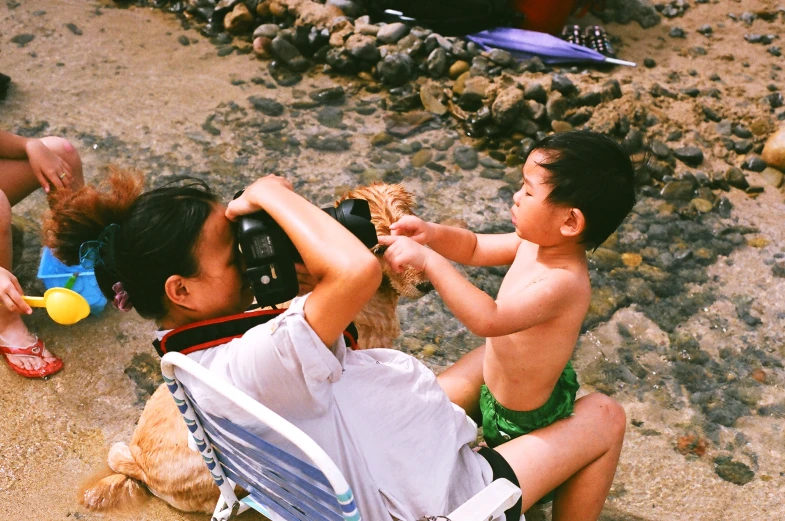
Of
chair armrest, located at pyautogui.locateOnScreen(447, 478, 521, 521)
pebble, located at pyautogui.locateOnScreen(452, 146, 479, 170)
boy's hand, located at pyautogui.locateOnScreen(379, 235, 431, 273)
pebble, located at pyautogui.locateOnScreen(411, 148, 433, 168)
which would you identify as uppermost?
boy's hand, located at pyautogui.locateOnScreen(379, 235, 431, 273)

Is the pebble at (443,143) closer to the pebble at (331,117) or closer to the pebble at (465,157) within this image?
the pebble at (465,157)

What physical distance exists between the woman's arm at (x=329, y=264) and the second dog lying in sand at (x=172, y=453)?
84 centimetres

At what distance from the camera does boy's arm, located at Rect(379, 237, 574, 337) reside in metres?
1.87

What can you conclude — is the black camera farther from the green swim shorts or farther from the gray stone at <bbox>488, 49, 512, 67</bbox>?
the gray stone at <bbox>488, 49, 512, 67</bbox>

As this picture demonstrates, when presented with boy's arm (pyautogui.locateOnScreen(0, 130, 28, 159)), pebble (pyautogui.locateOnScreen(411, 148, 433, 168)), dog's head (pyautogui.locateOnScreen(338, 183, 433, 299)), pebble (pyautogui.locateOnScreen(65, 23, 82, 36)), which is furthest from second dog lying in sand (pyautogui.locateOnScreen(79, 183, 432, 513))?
→ pebble (pyautogui.locateOnScreen(65, 23, 82, 36))

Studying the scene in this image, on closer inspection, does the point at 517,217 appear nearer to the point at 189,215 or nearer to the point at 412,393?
the point at 412,393

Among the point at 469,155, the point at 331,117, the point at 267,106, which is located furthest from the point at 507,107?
the point at 267,106

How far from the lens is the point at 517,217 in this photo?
80.5 inches

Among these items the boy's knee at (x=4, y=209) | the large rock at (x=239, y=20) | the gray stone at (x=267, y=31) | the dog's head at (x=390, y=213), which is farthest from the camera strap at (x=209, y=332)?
the large rock at (x=239, y=20)

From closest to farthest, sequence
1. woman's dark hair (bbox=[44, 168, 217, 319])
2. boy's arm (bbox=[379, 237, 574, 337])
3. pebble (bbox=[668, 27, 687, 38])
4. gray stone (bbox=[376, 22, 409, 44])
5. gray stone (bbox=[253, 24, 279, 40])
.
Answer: woman's dark hair (bbox=[44, 168, 217, 319]) → boy's arm (bbox=[379, 237, 574, 337]) → gray stone (bbox=[376, 22, 409, 44]) → gray stone (bbox=[253, 24, 279, 40]) → pebble (bbox=[668, 27, 687, 38])

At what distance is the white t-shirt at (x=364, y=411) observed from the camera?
1462 millimetres

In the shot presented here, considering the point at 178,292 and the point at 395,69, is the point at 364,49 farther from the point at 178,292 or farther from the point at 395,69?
the point at 178,292

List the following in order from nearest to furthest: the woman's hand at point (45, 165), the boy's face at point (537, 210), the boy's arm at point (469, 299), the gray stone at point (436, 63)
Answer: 1. the boy's arm at point (469, 299)
2. the boy's face at point (537, 210)
3. the woman's hand at point (45, 165)
4. the gray stone at point (436, 63)

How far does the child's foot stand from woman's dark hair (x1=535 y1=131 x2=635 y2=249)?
221 cm
